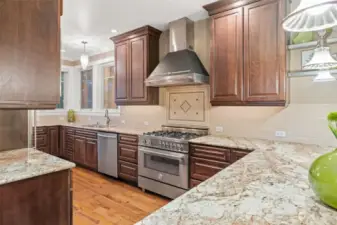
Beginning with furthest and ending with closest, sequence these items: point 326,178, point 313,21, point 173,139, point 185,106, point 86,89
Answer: point 86,89 < point 185,106 < point 173,139 < point 313,21 < point 326,178

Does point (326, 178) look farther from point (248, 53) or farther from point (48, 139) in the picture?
point (48, 139)

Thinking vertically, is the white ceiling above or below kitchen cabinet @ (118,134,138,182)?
above

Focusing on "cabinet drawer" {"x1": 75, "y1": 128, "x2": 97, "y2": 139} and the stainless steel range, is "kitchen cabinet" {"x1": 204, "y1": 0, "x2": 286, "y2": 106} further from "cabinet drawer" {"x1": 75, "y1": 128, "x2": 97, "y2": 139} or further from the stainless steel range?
"cabinet drawer" {"x1": 75, "y1": 128, "x2": 97, "y2": 139}

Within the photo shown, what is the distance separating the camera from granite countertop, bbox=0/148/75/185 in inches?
54.7

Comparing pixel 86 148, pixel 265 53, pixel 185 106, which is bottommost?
Result: pixel 86 148

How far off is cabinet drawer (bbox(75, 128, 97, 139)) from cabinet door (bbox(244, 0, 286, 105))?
3.06 m

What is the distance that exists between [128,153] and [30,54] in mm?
2307

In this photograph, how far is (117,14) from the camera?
3.07 m

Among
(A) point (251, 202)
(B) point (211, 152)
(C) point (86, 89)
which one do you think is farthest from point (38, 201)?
(C) point (86, 89)

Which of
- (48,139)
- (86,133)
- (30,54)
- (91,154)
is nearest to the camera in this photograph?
(30,54)

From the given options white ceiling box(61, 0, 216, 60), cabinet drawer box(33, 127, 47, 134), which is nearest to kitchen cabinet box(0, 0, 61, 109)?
white ceiling box(61, 0, 216, 60)

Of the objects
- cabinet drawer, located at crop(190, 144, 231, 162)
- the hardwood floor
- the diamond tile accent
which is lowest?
the hardwood floor

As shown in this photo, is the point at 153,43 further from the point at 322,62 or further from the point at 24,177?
the point at 24,177

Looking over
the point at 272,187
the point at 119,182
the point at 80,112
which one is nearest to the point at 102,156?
the point at 119,182
